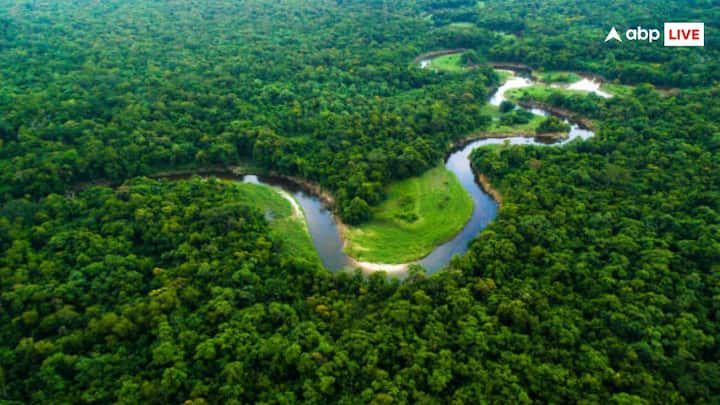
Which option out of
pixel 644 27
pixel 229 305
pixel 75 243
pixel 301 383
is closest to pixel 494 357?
pixel 301 383

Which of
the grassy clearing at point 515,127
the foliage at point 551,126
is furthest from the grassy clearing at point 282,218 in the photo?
the foliage at point 551,126

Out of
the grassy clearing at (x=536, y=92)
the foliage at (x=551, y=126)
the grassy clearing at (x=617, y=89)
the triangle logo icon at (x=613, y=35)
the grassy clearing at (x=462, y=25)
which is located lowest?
the foliage at (x=551, y=126)

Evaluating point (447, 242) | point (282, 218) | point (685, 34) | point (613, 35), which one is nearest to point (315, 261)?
point (282, 218)

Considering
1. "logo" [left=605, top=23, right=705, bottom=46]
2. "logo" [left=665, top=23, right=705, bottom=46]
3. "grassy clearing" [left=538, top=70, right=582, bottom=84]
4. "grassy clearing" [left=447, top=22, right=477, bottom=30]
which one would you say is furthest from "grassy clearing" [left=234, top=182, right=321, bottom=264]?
"logo" [left=665, top=23, right=705, bottom=46]

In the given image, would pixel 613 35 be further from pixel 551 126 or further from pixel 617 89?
pixel 551 126

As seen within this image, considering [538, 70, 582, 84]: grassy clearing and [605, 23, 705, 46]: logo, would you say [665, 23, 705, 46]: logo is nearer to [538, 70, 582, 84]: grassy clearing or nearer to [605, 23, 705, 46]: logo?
[605, 23, 705, 46]: logo

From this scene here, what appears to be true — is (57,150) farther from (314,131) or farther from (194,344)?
(194,344)

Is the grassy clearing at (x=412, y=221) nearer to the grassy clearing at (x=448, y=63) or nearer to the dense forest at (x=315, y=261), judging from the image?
the dense forest at (x=315, y=261)
